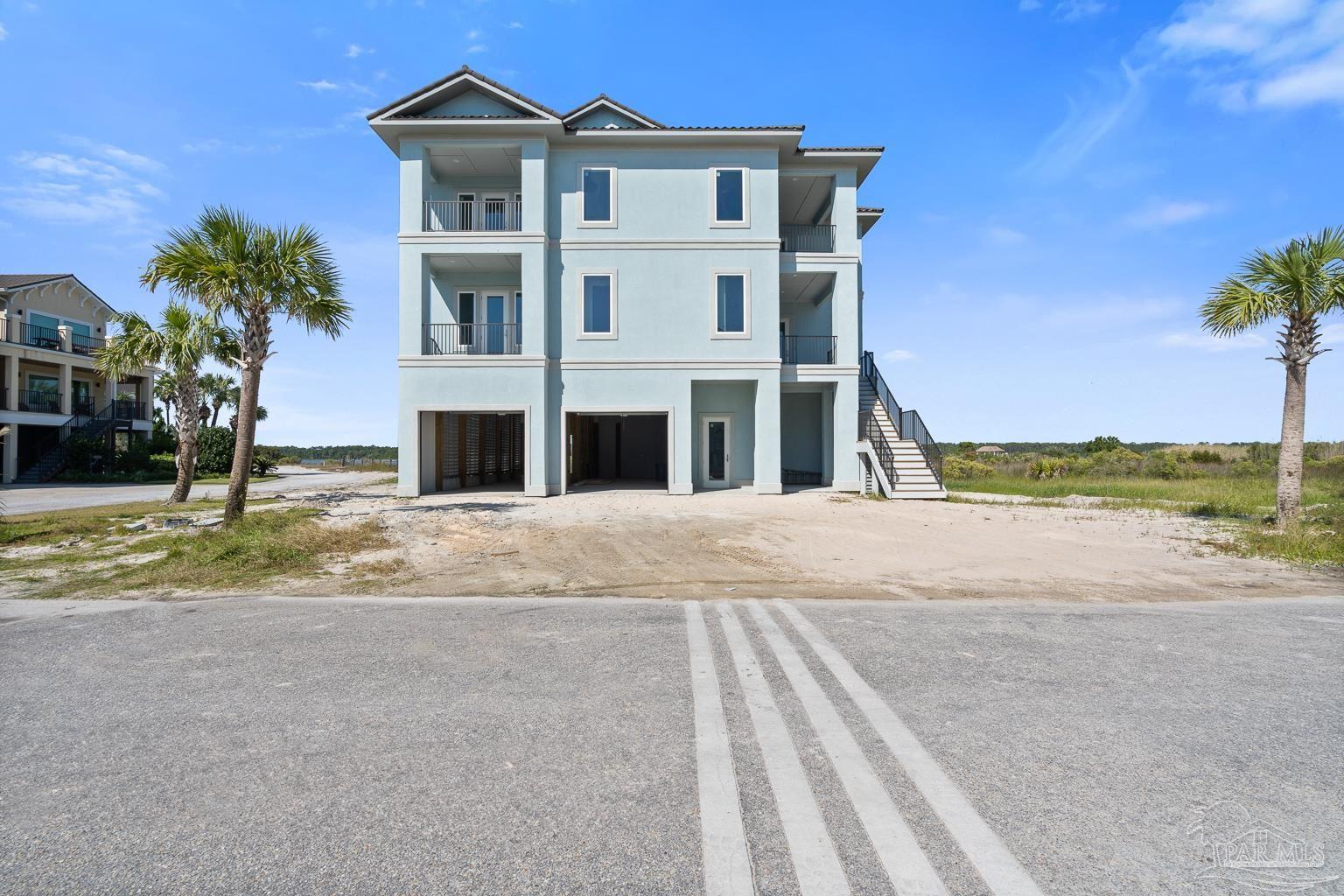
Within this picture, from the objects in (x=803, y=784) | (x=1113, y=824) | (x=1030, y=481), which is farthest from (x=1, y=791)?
(x=1030, y=481)

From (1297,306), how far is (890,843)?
700 inches

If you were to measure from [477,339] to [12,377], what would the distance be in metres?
27.0

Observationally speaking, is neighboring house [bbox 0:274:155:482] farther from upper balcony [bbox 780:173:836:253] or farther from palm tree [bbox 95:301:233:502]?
upper balcony [bbox 780:173:836:253]

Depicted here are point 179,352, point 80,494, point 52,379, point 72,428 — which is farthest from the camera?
point 52,379

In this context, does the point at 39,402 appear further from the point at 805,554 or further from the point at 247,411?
the point at 805,554

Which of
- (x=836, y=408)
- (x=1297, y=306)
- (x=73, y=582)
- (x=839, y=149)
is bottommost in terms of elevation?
(x=73, y=582)

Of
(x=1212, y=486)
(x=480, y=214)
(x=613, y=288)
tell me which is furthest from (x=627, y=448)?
(x=1212, y=486)

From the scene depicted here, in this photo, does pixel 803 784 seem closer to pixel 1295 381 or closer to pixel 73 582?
pixel 73 582

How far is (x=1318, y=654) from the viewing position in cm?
521

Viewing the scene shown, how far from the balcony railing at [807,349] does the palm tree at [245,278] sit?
14685 millimetres

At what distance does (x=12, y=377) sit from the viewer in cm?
3067

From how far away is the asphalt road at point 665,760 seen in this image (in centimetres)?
242

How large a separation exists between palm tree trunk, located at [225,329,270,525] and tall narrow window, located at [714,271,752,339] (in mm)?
12462

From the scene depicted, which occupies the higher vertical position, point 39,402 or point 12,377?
point 12,377
